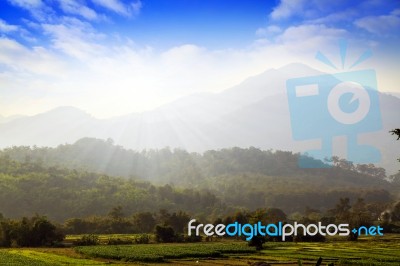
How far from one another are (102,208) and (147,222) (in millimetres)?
46171

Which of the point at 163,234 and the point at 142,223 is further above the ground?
the point at 142,223

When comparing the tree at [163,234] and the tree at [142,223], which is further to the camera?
the tree at [142,223]

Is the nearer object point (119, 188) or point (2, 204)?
point (2, 204)

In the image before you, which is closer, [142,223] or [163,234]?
[163,234]

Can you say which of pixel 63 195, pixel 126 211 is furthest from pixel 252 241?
pixel 63 195

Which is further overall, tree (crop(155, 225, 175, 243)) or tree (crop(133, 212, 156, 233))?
tree (crop(133, 212, 156, 233))

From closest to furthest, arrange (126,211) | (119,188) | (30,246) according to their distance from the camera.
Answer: (30,246) → (126,211) → (119,188)

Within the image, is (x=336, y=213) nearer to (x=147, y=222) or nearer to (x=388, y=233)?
(x=388, y=233)

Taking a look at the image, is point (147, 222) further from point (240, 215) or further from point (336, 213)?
point (336, 213)

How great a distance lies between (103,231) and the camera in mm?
120250

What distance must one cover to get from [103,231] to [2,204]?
5932 cm

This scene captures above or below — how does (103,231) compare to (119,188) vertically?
below

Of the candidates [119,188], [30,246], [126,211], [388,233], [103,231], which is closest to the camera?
[30,246]

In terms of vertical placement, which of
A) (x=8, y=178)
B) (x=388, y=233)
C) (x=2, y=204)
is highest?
(x=8, y=178)
